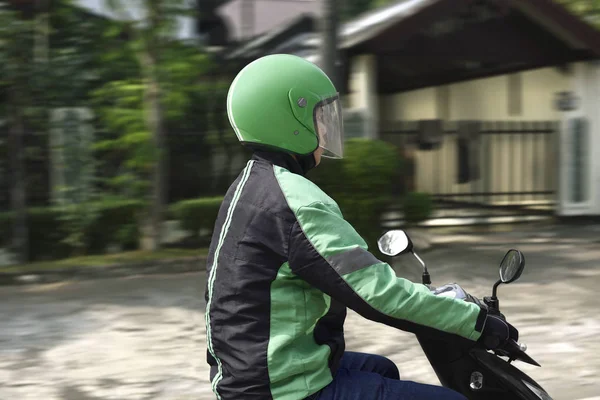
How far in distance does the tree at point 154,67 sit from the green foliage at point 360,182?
182 centimetres

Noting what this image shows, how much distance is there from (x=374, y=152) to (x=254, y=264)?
6.57 metres

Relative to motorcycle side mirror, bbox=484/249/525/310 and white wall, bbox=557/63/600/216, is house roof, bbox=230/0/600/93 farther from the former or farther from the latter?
motorcycle side mirror, bbox=484/249/525/310

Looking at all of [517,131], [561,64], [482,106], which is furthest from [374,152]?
[482,106]

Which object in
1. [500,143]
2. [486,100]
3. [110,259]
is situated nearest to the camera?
[110,259]

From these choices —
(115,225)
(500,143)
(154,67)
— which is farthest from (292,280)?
(500,143)

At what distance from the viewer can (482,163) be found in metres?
12.3

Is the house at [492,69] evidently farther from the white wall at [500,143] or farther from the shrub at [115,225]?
the shrub at [115,225]

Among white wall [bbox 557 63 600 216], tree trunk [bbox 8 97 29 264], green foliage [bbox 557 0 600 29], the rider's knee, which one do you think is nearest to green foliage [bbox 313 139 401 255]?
tree trunk [bbox 8 97 29 264]

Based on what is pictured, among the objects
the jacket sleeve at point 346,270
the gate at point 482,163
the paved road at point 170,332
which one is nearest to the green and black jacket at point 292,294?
the jacket sleeve at point 346,270

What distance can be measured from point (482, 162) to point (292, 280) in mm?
10711

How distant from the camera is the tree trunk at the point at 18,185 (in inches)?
340

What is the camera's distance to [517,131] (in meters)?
11.6

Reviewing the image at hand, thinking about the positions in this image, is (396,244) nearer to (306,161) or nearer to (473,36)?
(306,161)

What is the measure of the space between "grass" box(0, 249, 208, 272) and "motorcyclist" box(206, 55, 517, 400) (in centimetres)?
651
